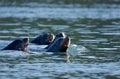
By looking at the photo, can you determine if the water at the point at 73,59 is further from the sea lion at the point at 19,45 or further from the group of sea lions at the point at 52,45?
the sea lion at the point at 19,45

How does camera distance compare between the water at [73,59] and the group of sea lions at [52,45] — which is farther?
the group of sea lions at [52,45]

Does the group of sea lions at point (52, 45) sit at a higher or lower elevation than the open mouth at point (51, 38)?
higher


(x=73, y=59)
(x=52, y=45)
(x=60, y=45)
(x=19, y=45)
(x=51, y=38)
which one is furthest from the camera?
(x=51, y=38)

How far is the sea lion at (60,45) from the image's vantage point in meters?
25.3

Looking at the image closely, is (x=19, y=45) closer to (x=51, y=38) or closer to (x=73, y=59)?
(x=51, y=38)

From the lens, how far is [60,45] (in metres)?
25.5

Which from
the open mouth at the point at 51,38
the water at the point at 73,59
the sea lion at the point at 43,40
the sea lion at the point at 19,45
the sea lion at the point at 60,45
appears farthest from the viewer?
the sea lion at the point at 43,40

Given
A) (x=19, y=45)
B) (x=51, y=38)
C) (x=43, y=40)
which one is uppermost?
(x=19, y=45)

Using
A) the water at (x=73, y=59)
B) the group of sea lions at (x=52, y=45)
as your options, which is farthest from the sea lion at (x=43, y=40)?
the group of sea lions at (x=52, y=45)

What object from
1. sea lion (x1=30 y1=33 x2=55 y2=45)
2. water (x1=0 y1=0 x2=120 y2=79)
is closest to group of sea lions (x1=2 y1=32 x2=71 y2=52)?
water (x1=0 y1=0 x2=120 y2=79)

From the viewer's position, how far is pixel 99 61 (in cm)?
2217

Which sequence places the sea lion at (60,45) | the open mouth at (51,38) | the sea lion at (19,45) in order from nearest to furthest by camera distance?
the sea lion at (60,45) < the sea lion at (19,45) < the open mouth at (51,38)

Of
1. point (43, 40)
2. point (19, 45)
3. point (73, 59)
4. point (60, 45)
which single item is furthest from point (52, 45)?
point (43, 40)

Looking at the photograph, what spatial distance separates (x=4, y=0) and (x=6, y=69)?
5959 centimetres
